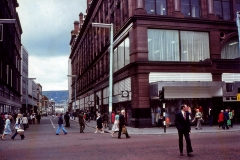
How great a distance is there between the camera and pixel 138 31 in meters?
29.5

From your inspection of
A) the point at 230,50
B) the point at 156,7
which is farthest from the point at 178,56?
the point at 230,50

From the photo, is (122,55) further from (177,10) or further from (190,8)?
(190,8)

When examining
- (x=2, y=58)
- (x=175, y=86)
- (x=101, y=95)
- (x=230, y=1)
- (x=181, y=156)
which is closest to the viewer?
(x=181, y=156)

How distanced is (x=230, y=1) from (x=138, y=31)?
484 inches

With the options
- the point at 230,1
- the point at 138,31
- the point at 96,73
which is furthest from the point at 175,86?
the point at 96,73

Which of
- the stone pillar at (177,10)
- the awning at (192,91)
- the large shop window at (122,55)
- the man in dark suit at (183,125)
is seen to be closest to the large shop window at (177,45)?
the stone pillar at (177,10)

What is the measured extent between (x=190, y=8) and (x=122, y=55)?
9321mm

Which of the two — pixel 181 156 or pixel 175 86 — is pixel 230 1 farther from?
pixel 181 156

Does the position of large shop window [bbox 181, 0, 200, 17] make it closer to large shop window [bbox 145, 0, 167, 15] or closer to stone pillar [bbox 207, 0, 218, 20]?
stone pillar [bbox 207, 0, 218, 20]

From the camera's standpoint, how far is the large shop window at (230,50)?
3303cm

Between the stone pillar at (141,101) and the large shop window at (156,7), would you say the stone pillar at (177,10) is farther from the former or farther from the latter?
the stone pillar at (141,101)

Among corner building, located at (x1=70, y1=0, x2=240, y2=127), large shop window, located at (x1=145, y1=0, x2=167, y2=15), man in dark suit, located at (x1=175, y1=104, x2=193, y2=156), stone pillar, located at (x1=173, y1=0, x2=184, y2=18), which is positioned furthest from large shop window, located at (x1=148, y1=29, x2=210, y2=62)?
man in dark suit, located at (x1=175, y1=104, x2=193, y2=156)

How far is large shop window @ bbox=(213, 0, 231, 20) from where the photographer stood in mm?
33031

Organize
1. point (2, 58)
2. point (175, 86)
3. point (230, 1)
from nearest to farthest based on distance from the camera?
point (175, 86) → point (230, 1) → point (2, 58)
